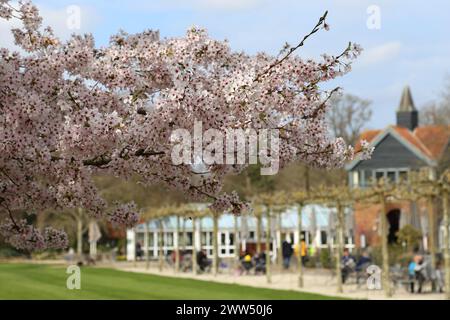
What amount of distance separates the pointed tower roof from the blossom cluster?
2338 inches

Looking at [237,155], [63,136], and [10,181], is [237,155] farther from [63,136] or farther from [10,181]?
[10,181]

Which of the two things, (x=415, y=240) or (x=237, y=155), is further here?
(x=415, y=240)

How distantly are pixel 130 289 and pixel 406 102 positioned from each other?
138ft

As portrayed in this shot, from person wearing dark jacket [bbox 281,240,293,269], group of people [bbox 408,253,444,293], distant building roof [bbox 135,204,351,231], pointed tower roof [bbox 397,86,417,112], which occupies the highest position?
pointed tower roof [bbox 397,86,417,112]

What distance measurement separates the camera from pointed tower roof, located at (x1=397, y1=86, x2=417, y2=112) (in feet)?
218

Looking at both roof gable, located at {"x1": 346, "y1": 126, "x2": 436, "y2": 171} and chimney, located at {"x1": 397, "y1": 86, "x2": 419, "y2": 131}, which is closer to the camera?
roof gable, located at {"x1": 346, "y1": 126, "x2": 436, "y2": 171}

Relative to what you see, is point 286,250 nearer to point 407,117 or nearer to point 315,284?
point 315,284

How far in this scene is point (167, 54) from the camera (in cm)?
776

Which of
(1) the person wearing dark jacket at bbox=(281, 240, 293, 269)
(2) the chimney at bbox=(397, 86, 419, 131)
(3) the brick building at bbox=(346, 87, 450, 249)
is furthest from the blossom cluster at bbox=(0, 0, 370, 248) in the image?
(2) the chimney at bbox=(397, 86, 419, 131)

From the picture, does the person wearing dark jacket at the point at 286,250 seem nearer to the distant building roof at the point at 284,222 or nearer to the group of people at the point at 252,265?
the group of people at the point at 252,265

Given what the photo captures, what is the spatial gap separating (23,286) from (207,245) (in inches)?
1243

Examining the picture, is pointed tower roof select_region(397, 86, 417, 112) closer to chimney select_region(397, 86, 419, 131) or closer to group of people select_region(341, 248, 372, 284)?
chimney select_region(397, 86, 419, 131)
